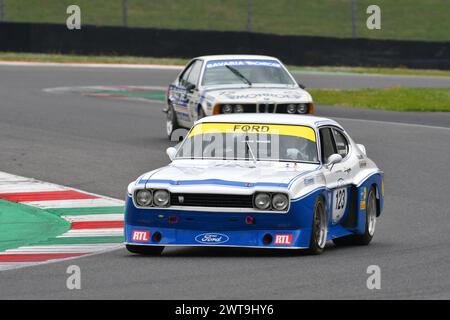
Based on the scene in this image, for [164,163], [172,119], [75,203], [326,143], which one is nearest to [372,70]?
[172,119]

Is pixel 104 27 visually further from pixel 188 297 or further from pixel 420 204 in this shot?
pixel 188 297

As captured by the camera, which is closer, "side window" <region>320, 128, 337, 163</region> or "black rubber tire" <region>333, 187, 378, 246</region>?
"side window" <region>320, 128, 337, 163</region>

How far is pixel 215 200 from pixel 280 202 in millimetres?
539

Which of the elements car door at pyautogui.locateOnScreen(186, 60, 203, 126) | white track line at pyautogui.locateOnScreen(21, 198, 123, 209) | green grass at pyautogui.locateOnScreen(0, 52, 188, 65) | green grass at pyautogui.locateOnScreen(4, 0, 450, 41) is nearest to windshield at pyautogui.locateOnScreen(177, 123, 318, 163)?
white track line at pyautogui.locateOnScreen(21, 198, 123, 209)

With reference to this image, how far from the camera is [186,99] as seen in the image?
2127 cm

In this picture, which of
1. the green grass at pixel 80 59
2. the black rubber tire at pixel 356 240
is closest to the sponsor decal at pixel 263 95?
the black rubber tire at pixel 356 240

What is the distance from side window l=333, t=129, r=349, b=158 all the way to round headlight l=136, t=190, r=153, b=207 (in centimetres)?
232

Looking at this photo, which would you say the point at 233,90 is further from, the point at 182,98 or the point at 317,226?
the point at 317,226

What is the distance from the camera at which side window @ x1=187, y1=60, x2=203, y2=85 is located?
69.9ft

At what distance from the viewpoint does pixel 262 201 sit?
1071cm

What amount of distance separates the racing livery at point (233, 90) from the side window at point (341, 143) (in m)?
7.42

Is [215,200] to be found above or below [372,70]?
above

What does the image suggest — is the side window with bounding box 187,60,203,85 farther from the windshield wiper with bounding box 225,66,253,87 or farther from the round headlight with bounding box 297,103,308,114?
the round headlight with bounding box 297,103,308,114

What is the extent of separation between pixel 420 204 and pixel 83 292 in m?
7.10
